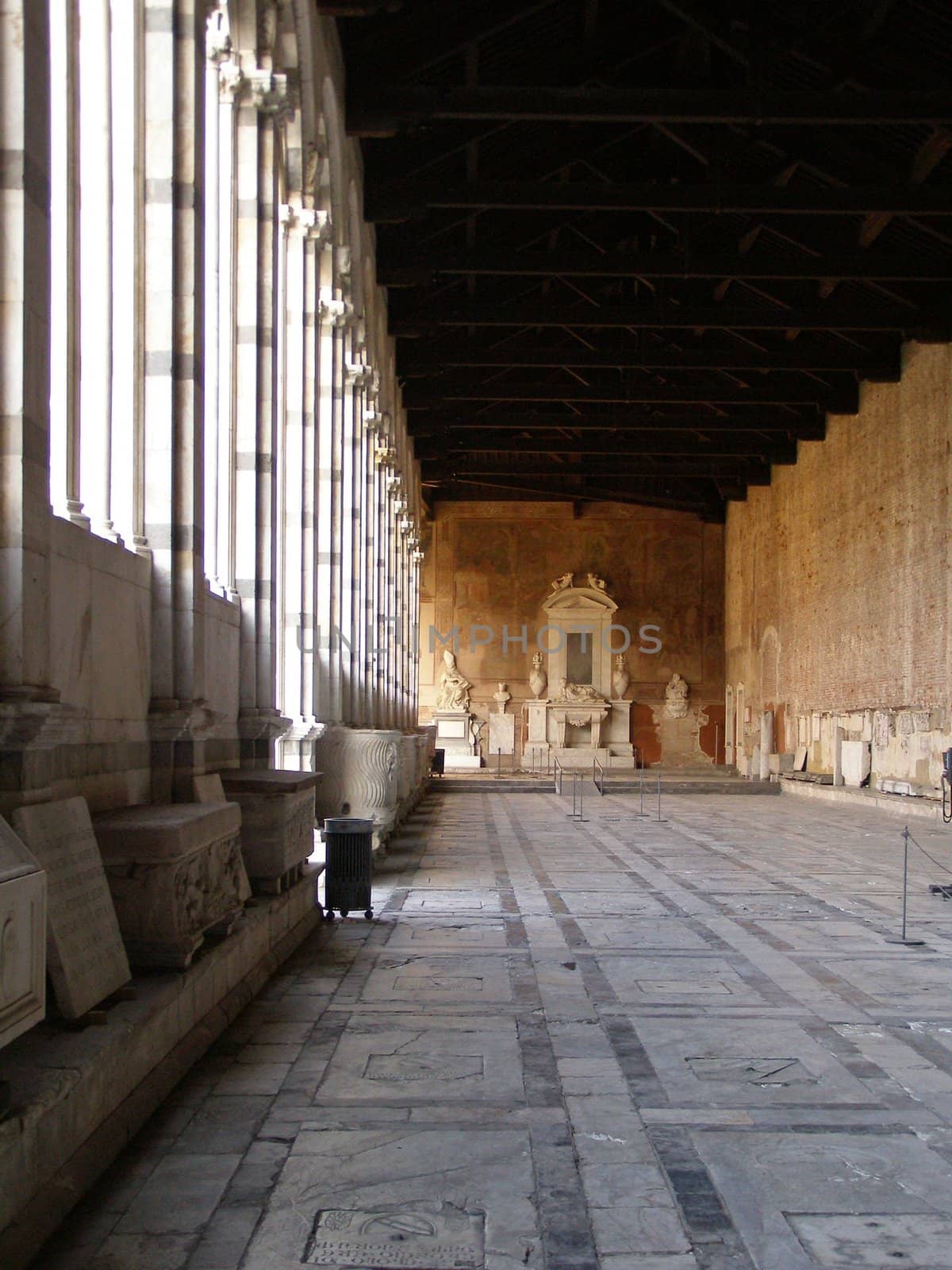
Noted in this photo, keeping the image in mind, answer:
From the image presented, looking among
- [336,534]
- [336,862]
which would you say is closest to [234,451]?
[336,862]

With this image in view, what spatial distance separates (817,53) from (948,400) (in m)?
7.07

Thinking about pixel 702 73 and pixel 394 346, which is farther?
pixel 394 346

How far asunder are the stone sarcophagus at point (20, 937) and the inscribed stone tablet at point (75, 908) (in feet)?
2.60

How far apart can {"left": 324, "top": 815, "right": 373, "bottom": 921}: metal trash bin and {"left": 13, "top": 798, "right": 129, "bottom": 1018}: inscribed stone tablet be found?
16.0 ft

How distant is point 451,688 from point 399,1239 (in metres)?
39.2

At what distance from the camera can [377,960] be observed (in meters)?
8.66

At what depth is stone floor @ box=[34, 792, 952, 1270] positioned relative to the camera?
13.2 feet

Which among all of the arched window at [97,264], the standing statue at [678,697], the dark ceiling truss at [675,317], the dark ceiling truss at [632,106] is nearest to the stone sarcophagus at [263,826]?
the arched window at [97,264]

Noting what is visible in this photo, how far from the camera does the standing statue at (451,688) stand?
4325 centimetres

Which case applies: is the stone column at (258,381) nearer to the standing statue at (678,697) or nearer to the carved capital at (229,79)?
the carved capital at (229,79)

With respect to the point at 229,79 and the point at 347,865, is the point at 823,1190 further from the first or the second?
the point at 229,79

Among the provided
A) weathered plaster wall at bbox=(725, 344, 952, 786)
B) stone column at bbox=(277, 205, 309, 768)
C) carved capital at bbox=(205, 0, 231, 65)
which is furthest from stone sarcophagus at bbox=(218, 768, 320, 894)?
weathered plaster wall at bbox=(725, 344, 952, 786)

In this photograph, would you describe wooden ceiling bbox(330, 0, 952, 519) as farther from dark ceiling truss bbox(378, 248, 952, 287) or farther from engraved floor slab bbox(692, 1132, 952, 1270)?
engraved floor slab bbox(692, 1132, 952, 1270)

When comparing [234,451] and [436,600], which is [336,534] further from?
[436,600]
